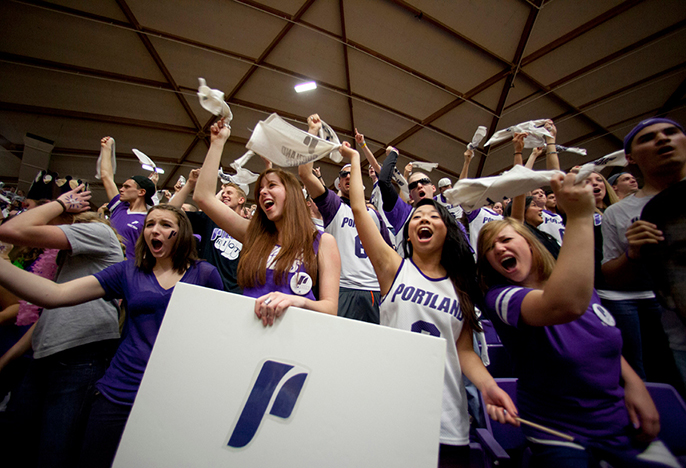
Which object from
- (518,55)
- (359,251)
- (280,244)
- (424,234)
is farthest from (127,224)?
(518,55)

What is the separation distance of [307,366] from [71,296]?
4.45 ft

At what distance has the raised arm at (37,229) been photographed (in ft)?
4.55

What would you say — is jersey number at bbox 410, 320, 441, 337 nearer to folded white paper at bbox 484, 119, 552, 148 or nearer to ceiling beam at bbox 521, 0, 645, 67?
folded white paper at bbox 484, 119, 552, 148

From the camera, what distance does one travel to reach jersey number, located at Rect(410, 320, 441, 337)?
1259 millimetres

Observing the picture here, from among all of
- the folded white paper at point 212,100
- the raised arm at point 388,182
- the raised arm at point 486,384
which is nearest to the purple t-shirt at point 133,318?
the folded white paper at point 212,100

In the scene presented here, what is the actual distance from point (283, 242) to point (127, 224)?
7.03 ft

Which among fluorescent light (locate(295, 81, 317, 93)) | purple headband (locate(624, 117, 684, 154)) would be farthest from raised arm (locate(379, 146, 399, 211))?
fluorescent light (locate(295, 81, 317, 93))

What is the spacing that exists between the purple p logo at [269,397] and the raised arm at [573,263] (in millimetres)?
886

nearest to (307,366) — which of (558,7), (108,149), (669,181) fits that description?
(669,181)

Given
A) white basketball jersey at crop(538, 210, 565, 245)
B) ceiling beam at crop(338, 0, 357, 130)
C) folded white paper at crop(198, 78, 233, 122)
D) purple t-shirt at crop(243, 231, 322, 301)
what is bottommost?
purple t-shirt at crop(243, 231, 322, 301)

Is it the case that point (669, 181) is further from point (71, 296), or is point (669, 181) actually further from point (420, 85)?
point (420, 85)

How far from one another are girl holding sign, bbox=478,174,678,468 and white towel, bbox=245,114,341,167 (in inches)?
47.9

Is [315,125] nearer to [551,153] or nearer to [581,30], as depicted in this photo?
[551,153]

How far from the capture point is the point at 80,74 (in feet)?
20.7
